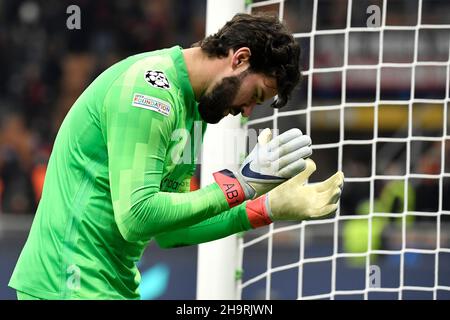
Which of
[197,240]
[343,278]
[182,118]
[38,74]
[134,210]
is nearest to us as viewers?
[134,210]

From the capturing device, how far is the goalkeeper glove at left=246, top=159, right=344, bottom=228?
9.23 ft

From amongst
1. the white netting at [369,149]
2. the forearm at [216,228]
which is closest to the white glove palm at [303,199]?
the forearm at [216,228]

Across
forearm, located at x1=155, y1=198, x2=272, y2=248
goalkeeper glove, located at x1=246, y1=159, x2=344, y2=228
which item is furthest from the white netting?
goalkeeper glove, located at x1=246, y1=159, x2=344, y2=228

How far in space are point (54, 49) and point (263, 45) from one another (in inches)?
343

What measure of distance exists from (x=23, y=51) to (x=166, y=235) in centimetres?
844

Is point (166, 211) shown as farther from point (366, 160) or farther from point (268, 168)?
point (366, 160)

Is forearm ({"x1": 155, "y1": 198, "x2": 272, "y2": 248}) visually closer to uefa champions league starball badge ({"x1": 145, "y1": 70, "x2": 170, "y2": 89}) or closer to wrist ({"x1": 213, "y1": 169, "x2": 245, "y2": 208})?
wrist ({"x1": 213, "y1": 169, "x2": 245, "y2": 208})

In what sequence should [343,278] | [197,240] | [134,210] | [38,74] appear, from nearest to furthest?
[134,210], [197,240], [343,278], [38,74]

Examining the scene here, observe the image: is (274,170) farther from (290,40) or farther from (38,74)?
(38,74)

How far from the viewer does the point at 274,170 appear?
2.64 meters

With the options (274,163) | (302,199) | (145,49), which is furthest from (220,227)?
(145,49)

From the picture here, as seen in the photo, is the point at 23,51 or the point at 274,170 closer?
the point at 274,170

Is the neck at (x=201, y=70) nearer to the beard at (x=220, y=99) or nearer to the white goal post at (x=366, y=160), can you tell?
the beard at (x=220, y=99)
